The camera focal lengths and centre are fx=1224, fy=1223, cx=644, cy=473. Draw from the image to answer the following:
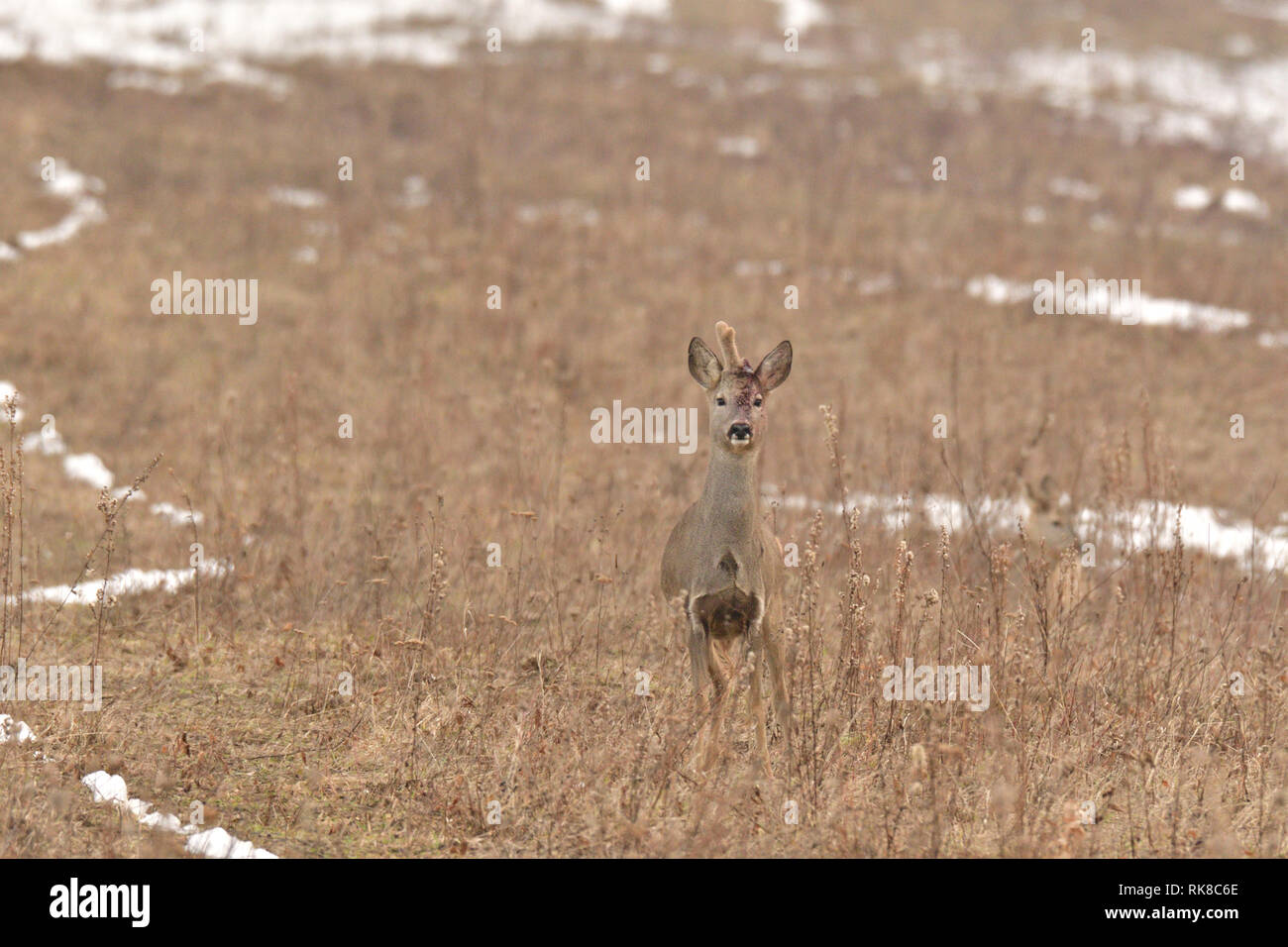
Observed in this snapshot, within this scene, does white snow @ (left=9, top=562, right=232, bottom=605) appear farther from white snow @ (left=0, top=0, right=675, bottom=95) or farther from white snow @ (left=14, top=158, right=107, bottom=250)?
white snow @ (left=0, top=0, right=675, bottom=95)

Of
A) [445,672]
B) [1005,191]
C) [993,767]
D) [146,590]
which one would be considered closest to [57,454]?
[146,590]

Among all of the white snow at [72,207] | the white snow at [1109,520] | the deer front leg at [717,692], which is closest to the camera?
the deer front leg at [717,692]

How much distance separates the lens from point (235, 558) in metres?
7.88

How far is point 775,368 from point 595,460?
19.3 ft

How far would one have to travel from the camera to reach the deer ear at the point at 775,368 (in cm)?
555

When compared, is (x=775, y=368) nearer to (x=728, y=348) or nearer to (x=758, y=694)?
(x=728, y=348)

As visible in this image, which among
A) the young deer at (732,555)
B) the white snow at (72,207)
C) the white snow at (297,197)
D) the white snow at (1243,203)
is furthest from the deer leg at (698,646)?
the white snow at (1243,203)

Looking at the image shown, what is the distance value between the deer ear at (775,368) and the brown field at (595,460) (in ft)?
2.19

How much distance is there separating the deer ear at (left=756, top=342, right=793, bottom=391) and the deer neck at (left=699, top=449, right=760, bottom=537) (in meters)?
0.35

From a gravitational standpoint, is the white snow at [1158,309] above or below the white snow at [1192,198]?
below

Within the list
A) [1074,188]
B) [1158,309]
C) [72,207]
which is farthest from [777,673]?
[1074,188]

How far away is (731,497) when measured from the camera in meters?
5.45

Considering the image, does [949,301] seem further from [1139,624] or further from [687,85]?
[687,85]

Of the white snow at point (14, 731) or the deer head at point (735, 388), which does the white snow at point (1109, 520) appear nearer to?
the deer head at point (735, 388)
